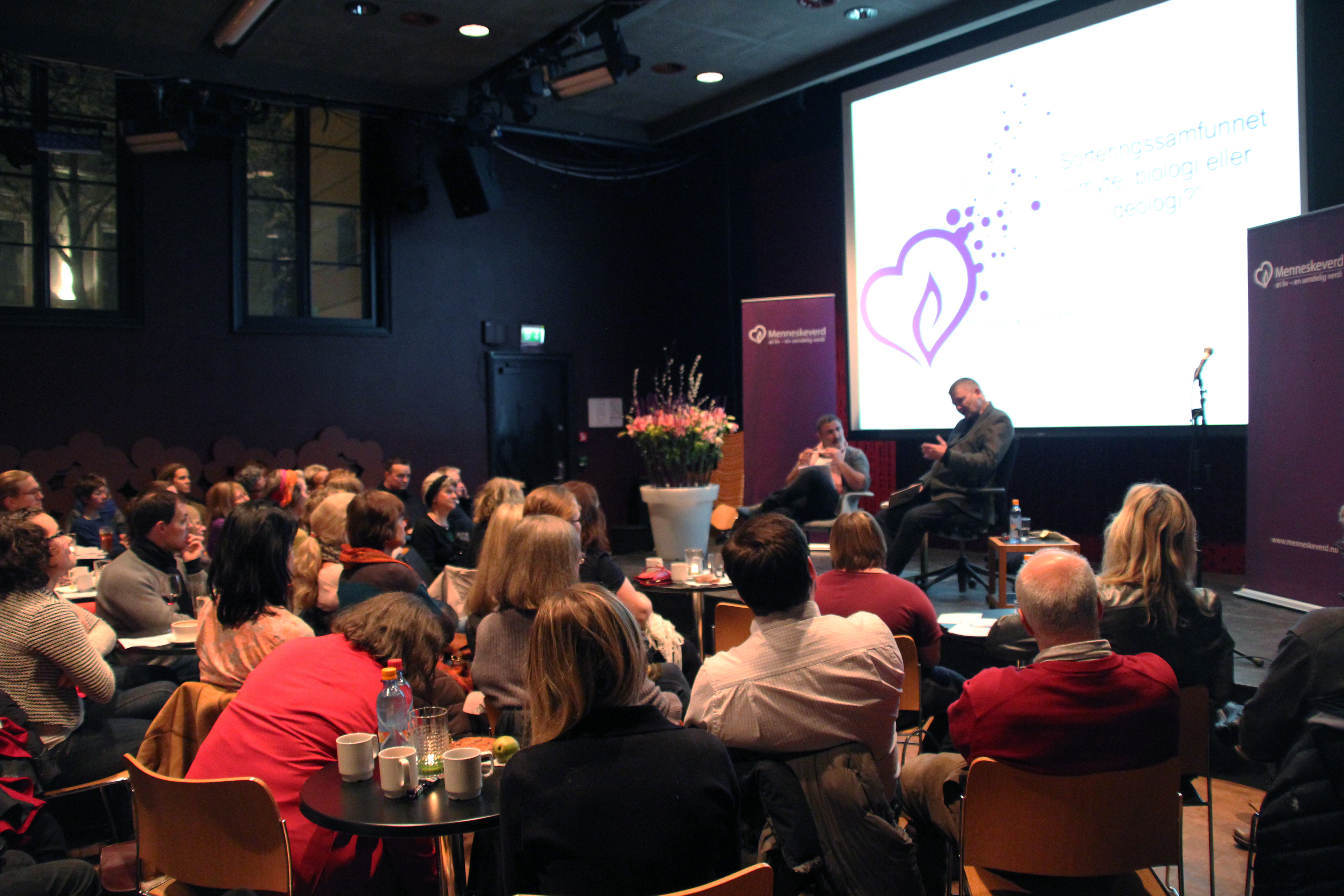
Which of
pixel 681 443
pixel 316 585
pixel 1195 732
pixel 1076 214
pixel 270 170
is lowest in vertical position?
pixel 1195 732

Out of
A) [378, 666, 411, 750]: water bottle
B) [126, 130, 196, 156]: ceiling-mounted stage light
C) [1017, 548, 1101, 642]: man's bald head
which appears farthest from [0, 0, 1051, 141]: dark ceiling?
Answer: [378, 666, 411, 750]: water bottle

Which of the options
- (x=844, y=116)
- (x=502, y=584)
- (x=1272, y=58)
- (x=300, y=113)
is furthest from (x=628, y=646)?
(x=300, y=113)

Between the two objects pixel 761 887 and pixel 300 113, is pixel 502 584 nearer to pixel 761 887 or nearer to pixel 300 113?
pixel 761 887

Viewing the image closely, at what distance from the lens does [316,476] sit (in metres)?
6.61

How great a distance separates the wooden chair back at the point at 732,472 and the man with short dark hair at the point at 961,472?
3181mm

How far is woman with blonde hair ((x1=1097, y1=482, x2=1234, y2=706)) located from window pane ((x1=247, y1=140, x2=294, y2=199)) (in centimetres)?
771

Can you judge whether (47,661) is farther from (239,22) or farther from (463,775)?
(239,22)

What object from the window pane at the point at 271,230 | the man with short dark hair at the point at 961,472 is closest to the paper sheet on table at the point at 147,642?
the man with short dark hair at the point at 961,472

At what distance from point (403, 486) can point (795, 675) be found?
217 inches

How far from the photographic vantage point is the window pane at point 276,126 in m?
8.21

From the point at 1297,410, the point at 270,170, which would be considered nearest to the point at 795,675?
the point at 1297,410

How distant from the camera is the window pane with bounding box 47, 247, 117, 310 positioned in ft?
24.2

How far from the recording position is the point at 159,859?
6.61ft

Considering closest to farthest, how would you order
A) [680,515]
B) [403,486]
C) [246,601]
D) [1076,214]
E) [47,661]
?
[246,601] → [47,661] → [1076,214] → [403,486] → [680,515]
